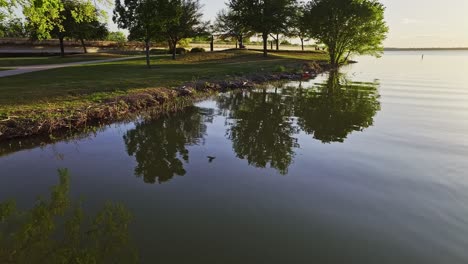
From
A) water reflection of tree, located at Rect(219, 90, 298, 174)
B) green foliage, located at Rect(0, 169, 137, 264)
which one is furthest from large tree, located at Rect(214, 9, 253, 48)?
green foliage, located at Rect(0, 169, 137, 264)

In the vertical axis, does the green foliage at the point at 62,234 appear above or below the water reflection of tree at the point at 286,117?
below

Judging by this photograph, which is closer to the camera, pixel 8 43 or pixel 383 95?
pixel 383 95

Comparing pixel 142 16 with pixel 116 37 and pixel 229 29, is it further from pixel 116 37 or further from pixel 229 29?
pixel 116 37

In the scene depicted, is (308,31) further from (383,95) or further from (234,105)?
(234,105)

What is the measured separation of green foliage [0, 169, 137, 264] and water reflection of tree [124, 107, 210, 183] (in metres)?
2.38

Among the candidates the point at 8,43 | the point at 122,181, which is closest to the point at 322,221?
the point at 122,181

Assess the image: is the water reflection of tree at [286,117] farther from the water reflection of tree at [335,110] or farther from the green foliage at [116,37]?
the green foliage at [116,37]

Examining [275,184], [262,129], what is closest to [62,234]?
[275,184]

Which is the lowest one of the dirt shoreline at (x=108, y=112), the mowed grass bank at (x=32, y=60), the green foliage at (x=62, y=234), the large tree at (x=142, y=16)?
the green foliage at (x=62, y=234)

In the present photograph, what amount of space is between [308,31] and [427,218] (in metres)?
54.8

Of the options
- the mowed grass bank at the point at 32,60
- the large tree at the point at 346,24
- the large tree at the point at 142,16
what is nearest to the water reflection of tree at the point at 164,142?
the large tree at the point at 142,16

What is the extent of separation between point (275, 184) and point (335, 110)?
12.2m

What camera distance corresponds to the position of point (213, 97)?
2439 cm

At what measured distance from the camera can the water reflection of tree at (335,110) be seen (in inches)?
599
